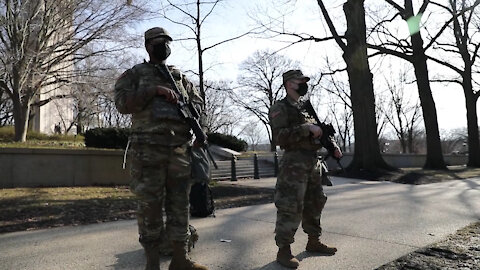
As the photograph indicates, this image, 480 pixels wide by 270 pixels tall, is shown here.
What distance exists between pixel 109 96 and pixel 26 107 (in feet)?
11.0

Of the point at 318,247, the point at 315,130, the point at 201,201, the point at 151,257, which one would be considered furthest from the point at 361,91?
the point at 151,257

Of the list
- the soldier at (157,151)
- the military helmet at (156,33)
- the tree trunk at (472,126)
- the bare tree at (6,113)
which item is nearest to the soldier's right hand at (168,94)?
the soldier at (157,151)

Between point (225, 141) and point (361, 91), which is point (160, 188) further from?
point (225, 141)

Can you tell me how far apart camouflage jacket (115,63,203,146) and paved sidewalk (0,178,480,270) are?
1.22 metres

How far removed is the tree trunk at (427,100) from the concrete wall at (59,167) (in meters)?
15.5

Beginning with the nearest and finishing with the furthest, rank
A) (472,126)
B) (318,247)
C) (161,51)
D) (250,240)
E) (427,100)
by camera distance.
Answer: (161,51) → (318,247) → (250,240) → (427,100) → (472,126)

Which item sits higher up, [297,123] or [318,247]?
[297,123]

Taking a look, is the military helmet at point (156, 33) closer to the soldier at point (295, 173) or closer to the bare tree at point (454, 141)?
the soldier at point (295, 173)

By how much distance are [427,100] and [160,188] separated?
20.1m

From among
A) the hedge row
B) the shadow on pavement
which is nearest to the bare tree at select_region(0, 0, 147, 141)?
the hedge row

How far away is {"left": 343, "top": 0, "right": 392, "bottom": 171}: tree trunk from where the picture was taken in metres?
16.4

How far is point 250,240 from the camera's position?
462cm

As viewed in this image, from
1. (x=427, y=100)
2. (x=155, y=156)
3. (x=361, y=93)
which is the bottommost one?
(x=155, y=156)

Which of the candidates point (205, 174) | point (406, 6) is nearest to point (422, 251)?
point (205, 174)
